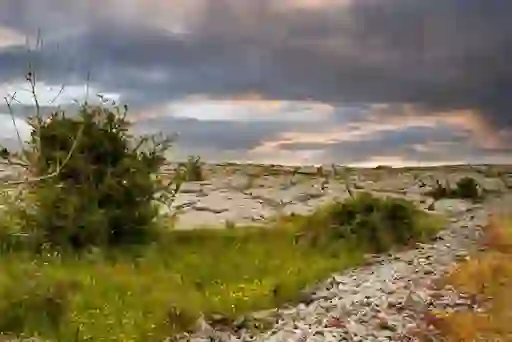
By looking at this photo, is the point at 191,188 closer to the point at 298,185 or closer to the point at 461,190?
the point at 298,185

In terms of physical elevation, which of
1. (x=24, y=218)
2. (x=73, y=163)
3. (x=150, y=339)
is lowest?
(x=150, y=339)

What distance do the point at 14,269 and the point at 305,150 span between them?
2.32 metres

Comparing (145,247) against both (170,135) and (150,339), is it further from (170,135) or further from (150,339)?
(150,339)

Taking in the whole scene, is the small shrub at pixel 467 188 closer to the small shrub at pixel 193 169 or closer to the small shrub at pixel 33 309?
the small shrub at pixel 193 169

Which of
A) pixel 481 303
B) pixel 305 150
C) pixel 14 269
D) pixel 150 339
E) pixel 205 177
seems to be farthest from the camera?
pixel 205 177

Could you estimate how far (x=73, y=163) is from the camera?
23.0 ft

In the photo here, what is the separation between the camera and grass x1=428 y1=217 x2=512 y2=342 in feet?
15.1

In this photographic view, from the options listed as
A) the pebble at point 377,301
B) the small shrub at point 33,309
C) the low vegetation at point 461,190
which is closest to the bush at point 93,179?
the small shrub at point 33,309

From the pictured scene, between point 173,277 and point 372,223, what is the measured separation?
1.77m

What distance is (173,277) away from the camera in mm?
5730

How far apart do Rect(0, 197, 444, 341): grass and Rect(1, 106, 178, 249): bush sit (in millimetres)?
279

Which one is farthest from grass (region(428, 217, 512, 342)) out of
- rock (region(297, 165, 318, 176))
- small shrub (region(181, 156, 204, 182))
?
small shrub (region(181, 156, 204, 182))

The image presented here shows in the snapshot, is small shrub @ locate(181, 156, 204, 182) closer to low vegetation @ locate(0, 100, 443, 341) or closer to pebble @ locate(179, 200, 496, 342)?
low vegetation @ locate(0, 100, 443, 341)

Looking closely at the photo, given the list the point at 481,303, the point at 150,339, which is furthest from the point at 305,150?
the point at 150,339
